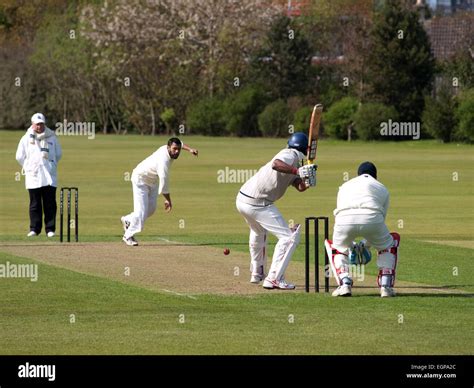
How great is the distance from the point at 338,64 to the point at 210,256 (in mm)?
65760

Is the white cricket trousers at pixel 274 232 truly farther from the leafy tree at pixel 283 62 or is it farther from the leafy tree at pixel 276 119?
the leafy tree at pixel 283 62

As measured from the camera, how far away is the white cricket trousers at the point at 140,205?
2192 centimetres

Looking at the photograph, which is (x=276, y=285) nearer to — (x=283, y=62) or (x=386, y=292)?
(x=386, y=292)

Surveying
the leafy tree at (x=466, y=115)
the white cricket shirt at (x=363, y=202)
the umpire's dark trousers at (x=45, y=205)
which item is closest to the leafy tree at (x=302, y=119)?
the leafy tree at (x=466, y=115)

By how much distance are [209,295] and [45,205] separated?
8.38 metres

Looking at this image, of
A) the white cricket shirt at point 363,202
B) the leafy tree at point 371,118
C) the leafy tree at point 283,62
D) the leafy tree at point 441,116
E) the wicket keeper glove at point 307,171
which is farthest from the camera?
the leafy tree at point 283,62

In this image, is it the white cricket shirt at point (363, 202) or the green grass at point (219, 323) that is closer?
the green grass at point (219, 323)

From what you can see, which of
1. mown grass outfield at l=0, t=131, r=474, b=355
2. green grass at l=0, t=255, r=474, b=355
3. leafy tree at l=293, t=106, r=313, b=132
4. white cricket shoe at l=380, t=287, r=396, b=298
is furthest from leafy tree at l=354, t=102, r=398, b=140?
white cricket shoe at l=380, t=287, r=396, b=298

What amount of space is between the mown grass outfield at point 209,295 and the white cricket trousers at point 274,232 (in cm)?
39

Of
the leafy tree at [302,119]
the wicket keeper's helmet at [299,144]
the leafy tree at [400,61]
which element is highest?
the leafy tree at [400,61]

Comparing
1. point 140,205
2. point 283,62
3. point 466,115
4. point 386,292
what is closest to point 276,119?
point 283,62

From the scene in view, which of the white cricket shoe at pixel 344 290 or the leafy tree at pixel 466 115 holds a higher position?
the leafy tree at pixel 466 115

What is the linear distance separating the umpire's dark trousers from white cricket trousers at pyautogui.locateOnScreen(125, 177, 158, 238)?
2.19m
